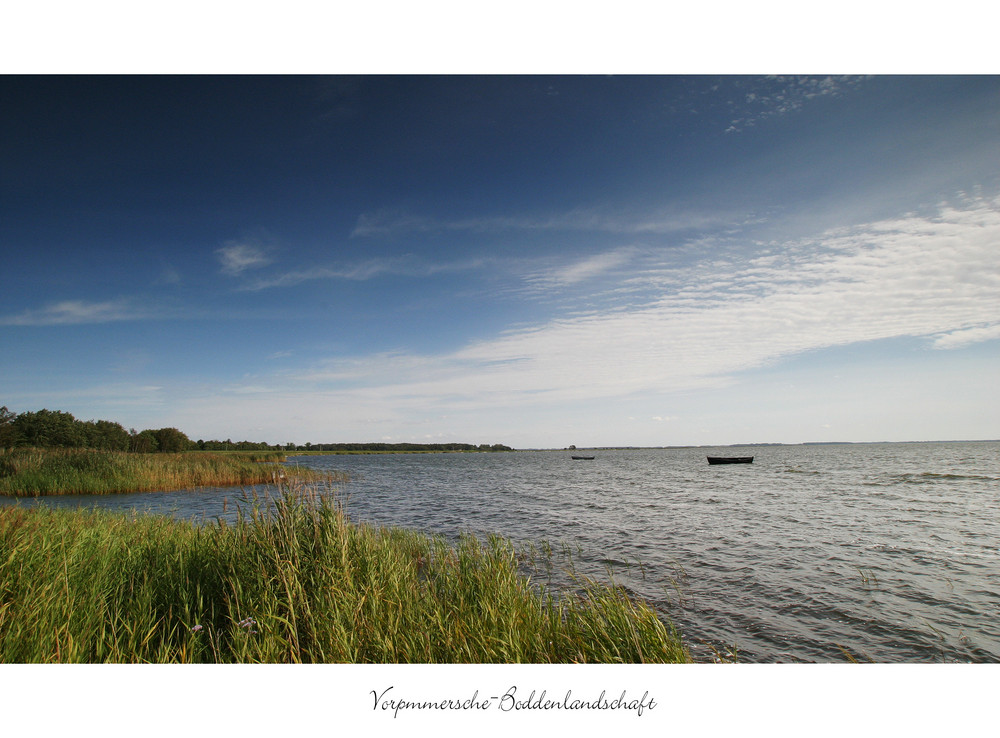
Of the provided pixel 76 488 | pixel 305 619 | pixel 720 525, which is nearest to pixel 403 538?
pixel 305 619

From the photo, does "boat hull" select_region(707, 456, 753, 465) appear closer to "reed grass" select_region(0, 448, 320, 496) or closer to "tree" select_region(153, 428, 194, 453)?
"reed grass" select_region(0, 448, 320, 496)

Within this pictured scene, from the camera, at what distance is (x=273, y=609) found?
4.53 meters

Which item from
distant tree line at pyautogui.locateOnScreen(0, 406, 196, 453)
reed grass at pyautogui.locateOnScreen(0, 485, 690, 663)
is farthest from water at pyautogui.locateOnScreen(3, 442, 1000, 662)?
distant tree line at pyautogui.locateOnScreen(0, 406, 196, 453)

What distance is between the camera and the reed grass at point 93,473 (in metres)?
24.1

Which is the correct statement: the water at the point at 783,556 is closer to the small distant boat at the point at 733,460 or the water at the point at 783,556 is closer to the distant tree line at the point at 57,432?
the distant tree line at the point at 57,432

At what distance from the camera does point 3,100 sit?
16.7 feet

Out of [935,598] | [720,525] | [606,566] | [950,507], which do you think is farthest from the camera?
[950,507]

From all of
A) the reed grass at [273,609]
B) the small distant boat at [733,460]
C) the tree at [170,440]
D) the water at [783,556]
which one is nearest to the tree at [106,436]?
the tree at [170,440]

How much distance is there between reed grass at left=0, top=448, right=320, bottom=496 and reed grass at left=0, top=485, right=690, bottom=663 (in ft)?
56.9

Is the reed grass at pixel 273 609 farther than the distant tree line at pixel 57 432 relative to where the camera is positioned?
No

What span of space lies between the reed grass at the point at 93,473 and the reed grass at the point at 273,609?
17.4 metres
